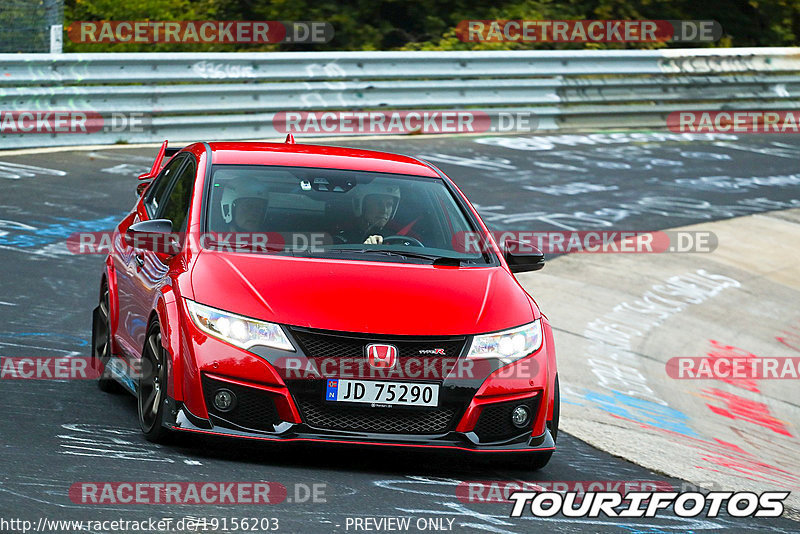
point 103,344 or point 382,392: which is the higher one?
point 382,392

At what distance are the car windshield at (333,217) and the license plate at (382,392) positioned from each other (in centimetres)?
95

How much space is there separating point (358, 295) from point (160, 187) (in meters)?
2.33

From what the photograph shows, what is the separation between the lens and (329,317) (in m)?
6.12

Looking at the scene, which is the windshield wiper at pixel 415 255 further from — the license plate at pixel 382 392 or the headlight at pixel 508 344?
the license plate at pixel 382 392

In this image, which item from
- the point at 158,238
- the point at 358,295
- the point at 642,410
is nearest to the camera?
the point at 358,295

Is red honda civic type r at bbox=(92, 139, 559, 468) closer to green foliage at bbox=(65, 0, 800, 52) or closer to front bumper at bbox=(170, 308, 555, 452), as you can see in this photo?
front bumper at bbox=(170, 308, 555, 452)

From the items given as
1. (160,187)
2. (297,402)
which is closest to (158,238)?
(160,187)

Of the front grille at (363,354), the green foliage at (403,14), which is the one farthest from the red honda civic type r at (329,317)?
the green foliage at (403,14)

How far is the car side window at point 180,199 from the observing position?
723cm

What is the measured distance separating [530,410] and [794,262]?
10386 millimetres

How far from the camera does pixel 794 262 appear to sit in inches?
631

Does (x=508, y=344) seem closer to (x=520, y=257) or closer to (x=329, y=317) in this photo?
(x=329, y=317)

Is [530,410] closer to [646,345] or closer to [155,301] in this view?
[155,301]

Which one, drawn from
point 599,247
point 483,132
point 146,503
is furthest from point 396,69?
point 146,503
